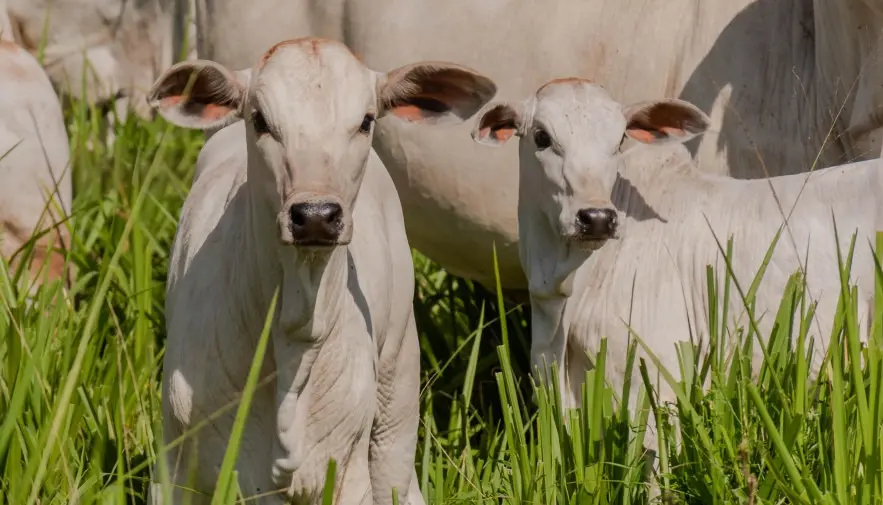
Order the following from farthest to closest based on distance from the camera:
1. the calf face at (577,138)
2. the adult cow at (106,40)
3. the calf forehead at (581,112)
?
the adult cow at (106,40) < the calf forehead at (581,112) < the calf face at (577,138)

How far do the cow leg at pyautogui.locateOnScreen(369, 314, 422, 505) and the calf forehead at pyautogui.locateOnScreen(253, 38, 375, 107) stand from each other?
0.88 metres

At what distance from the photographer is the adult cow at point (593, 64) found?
5.16m

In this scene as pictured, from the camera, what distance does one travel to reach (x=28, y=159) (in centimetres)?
602

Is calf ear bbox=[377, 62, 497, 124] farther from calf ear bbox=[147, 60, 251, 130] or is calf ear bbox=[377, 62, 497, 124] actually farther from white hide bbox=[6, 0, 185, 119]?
white hide bbox=[6, 0, 185, 119]

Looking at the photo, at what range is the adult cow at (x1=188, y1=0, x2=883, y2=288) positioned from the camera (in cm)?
516

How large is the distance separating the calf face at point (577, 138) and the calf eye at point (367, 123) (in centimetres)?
89

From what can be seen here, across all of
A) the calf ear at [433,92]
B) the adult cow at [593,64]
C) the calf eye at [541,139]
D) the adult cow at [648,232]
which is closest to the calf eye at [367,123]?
the calf ear at [433,92]

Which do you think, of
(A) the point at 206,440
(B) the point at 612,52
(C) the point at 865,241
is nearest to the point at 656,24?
(B) the point at 612,52

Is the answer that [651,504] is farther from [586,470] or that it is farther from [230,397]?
[230,397]

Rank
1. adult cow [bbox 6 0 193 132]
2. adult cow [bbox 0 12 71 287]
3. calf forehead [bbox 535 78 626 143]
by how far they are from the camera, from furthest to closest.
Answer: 1. adult cow [bbox 6 0 193 132]
2. adult cow [bbox 0 12 71 287]
3. calf forehead [bbox 535 78 626 143]

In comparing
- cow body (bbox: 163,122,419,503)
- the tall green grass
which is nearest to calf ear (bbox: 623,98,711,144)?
the tall green grass

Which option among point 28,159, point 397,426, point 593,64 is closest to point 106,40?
point 28,159

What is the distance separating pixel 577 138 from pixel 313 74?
3.76 feet

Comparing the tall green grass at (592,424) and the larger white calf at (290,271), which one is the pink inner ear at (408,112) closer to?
the larger white calf at (290,271)
